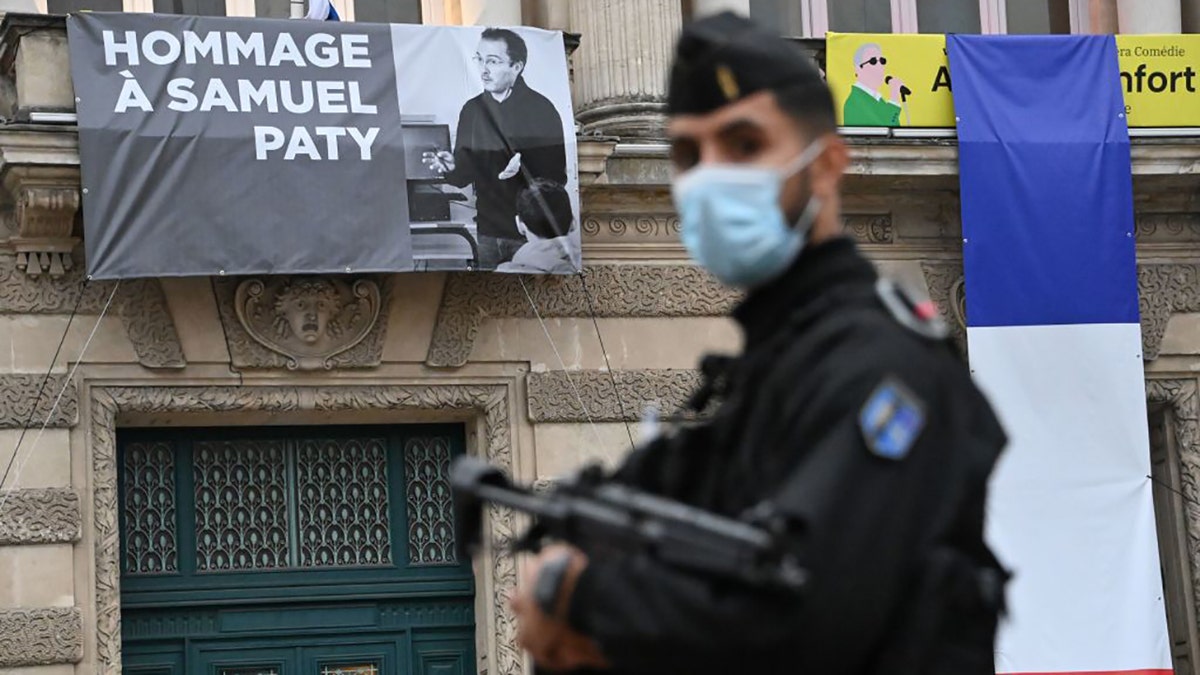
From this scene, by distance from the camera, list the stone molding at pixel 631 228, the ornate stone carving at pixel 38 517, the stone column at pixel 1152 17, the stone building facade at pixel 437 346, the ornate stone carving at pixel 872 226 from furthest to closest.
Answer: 1. the stone column at pixel 1152 17
2. the ornate stone carving at pixel 872 226
3. the stone molding at pixel 631 228
4. the stone building facade at pixel 437 346
5. the ornate stone carving at pixel 38 517

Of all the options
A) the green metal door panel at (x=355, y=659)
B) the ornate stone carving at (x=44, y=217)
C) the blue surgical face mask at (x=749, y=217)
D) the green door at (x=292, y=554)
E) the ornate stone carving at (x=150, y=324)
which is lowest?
the blue surgical face mask at (x=749, y=217)

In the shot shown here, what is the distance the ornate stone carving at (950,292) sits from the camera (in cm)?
1479

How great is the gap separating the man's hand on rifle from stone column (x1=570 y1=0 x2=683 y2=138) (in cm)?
1108

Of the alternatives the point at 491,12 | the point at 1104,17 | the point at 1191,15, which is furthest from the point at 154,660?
the point at 1191,15

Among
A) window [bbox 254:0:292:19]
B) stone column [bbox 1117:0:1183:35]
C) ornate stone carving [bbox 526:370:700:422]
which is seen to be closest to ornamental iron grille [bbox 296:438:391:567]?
ornate stone carving [bbox 526:370:700:422]

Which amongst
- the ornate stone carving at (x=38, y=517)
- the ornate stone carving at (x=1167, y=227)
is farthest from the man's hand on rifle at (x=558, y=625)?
the ornate stone carving at (x=1167, y=227)

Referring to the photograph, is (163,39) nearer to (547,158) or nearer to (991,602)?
(547,158)

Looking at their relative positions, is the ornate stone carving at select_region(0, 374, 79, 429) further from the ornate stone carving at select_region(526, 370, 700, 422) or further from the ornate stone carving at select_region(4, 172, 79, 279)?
the ornate stone carving at select_region(526, 370, 700, 422)

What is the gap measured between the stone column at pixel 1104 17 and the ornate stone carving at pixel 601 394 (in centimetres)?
408

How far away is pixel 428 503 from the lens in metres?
14.2

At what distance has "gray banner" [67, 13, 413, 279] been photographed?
12.7 metres

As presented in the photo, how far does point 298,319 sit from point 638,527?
10.5 m

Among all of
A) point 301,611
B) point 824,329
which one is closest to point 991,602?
point 824,329

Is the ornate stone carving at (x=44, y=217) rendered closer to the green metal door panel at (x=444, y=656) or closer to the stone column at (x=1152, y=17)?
the green metal door panel at (x=444, y=656)
